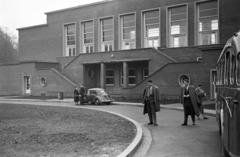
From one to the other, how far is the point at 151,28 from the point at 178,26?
375 centimetres

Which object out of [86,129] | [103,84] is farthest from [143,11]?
[86,129]

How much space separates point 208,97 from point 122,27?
1958 centimetres

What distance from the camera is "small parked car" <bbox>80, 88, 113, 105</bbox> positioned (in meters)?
29.1

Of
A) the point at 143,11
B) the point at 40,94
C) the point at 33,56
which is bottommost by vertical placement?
the point at 40,94

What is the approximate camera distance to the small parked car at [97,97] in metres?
29.1

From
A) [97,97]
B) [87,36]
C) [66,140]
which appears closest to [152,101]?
[66,140]

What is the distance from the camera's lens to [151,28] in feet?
142

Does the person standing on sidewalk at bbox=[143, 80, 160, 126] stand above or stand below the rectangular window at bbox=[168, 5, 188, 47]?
below

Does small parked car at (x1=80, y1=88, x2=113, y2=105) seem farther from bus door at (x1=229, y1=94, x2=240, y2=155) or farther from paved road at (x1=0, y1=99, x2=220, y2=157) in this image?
bus door at (x1=229, y1=94, x2=240, y2=155)

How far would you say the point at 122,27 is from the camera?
46031mm

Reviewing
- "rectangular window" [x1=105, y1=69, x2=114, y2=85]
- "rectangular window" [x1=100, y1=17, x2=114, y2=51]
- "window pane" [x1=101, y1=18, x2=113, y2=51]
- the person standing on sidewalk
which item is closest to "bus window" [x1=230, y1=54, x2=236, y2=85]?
the person standing on sidewalk

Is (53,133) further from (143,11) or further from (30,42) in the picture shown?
(30,42)

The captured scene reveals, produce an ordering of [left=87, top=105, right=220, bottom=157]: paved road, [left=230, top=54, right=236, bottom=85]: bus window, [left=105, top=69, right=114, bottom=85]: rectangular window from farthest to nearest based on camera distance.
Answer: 1. [left=105, top=69, right=114, bottom=85]: rectangular window
2. [left=87, top=105, right=220, bottom=157]: paved road
3. [left=230, top=54, right=236, bottom=85]: bus window

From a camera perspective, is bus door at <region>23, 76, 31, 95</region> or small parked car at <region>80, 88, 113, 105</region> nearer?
small parked car at <region>80, 88, 113, 105</region>
